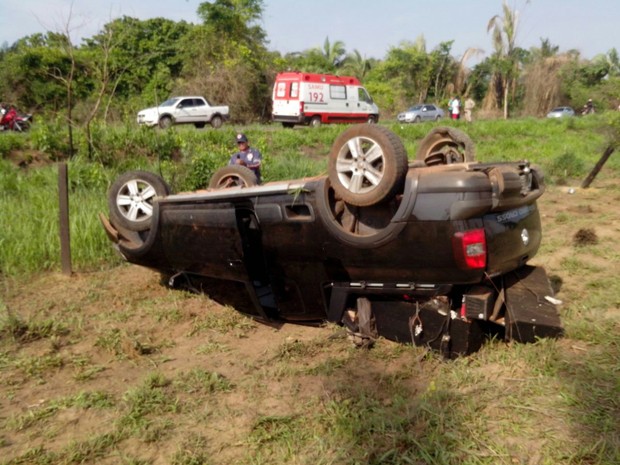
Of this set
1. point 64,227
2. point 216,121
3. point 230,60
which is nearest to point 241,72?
point 230,60

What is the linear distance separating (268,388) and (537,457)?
1.64 m

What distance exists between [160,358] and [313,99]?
21.2 metres

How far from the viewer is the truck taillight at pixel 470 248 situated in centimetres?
344

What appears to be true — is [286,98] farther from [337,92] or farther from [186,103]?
[186,103]

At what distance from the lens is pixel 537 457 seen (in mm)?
2715

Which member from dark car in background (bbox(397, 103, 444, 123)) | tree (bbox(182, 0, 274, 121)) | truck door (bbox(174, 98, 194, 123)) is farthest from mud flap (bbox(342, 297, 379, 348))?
dark car in background (bbox(397, 103, 444, 123))

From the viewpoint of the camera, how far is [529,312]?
148 inches

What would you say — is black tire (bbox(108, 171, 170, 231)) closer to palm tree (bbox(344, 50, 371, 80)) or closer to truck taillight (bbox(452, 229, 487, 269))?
truck taillight (bbox(452, 229, 487, 269))

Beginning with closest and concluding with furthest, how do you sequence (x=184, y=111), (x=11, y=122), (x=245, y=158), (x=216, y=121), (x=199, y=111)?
(x=245, y=158) → (x=11, y=122) → (x=184, y=111) → (x=199, y=111) → (x=216, y=121)

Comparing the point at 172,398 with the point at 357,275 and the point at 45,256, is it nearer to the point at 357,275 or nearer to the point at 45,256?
the point at 357,275

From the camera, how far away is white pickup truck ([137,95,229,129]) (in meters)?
22.3

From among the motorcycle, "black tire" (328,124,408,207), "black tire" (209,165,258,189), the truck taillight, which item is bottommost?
the truck taillight

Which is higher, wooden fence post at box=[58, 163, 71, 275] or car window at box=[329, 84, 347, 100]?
car window at box=[329, 84, 347, 100]

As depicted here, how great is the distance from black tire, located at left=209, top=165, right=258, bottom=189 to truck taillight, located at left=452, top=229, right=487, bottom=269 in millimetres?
2483
